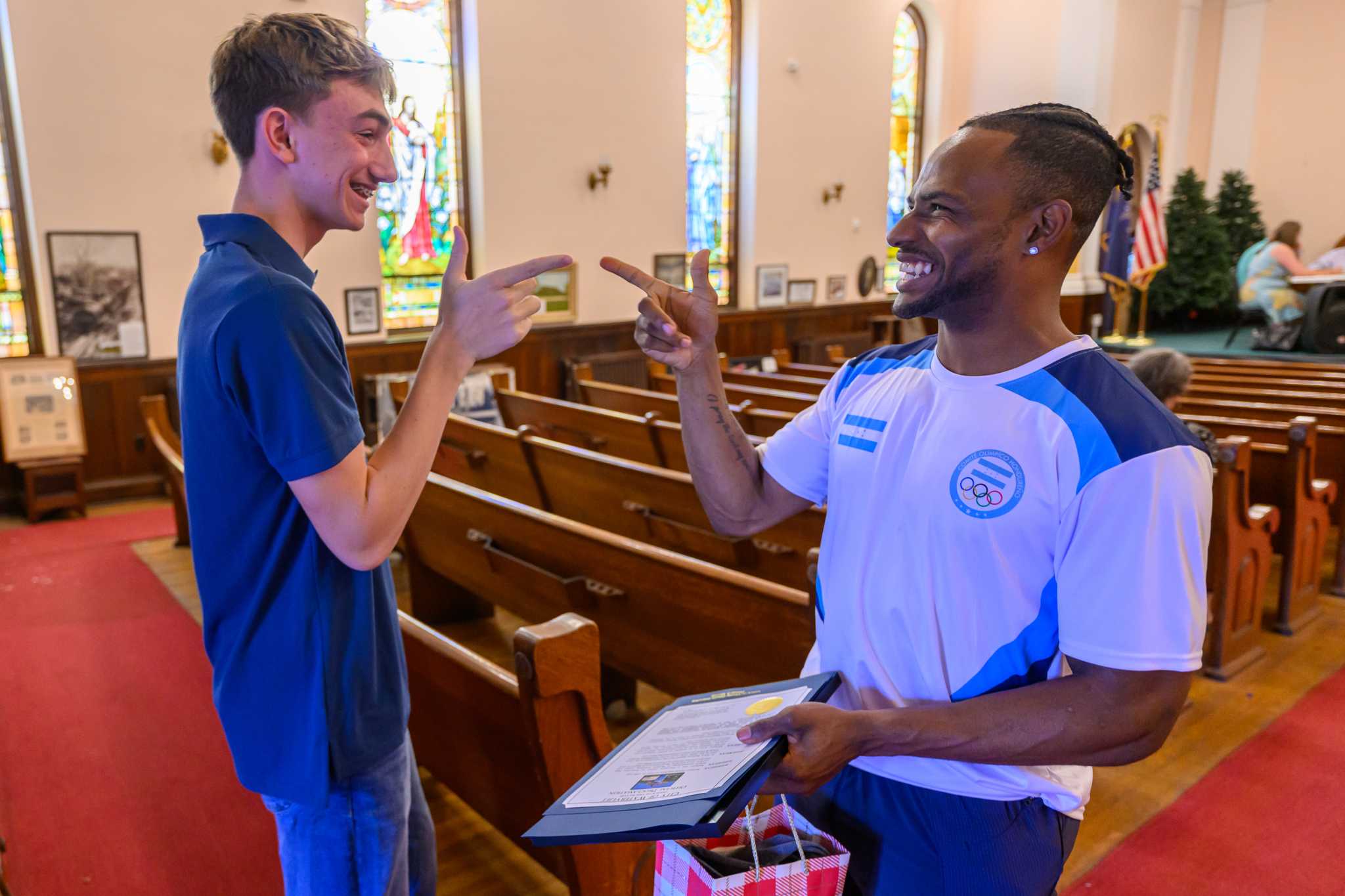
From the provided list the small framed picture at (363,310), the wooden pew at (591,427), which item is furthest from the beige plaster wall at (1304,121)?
the wooden pew at (591,427)

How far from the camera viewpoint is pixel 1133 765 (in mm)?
2662

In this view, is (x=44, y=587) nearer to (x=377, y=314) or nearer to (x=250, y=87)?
(x=377, y=314)

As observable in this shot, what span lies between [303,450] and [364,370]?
5.91 m

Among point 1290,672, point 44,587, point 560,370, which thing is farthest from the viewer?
point 560,370

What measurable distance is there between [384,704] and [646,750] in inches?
15.3

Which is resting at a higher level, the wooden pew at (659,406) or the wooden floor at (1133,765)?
the wooden pew at (659,406)

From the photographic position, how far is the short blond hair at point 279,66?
3.51 ft

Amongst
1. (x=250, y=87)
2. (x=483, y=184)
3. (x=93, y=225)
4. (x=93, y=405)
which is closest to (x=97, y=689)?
(x=250, y=87)

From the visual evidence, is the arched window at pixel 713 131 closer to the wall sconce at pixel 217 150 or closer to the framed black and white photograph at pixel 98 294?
the wall sconce at pixel 217 150

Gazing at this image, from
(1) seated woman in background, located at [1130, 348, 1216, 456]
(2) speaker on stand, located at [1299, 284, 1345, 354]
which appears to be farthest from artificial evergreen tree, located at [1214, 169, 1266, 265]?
(1) seated woman in background, located at [1130, 348, 1216, 456]

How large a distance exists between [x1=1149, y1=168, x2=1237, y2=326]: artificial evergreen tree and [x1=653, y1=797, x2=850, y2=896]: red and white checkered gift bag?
12.9m

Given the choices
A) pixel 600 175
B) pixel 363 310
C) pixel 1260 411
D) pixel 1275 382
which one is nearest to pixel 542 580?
pixel 1260 411

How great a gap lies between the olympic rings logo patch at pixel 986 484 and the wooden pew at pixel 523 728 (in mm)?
615

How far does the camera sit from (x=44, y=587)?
4.03 meters
